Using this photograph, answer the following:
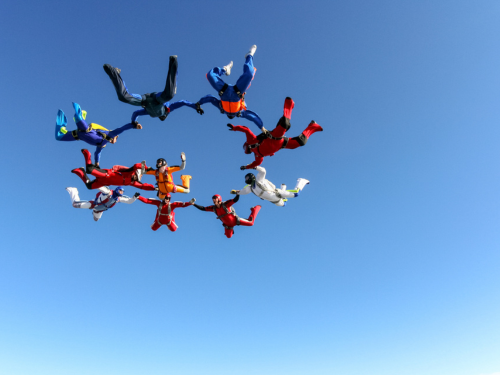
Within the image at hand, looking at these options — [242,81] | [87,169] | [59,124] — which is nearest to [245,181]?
[242,81]

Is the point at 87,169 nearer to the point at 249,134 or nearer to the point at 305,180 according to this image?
the point at 249,134

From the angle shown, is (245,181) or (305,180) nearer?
(245,181)

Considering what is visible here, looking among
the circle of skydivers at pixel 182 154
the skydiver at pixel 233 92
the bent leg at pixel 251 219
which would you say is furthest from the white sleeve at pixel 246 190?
the skydiver at pixel 233 92

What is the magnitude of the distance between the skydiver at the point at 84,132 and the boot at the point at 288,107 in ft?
17.8

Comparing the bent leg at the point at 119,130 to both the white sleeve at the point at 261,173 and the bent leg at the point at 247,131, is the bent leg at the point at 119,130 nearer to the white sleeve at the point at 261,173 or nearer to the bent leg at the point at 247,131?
the bent leg at the point at 247,131

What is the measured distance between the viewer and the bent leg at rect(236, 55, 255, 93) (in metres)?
10.5

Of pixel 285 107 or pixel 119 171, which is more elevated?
pixel 285 107

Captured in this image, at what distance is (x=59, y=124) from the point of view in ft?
39.9

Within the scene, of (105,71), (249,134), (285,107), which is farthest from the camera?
(249,134)

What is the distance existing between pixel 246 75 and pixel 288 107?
212cm

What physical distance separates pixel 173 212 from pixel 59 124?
5.79 metres

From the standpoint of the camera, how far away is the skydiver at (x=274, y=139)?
38.4ft

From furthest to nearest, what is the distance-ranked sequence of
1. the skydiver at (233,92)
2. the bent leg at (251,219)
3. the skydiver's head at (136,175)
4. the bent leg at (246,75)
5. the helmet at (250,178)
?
the bent leg at (251,219) < the helmet at (250,178) < the skydiver's head at (136,175) < the skydiver at (233,92) < the bent leg at (246,75)

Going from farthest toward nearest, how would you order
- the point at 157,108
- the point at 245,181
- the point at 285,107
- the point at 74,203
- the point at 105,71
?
the point at 74,203
the point at 245,181
the point at 285,107
the point at 157,108
the point at 105,71
